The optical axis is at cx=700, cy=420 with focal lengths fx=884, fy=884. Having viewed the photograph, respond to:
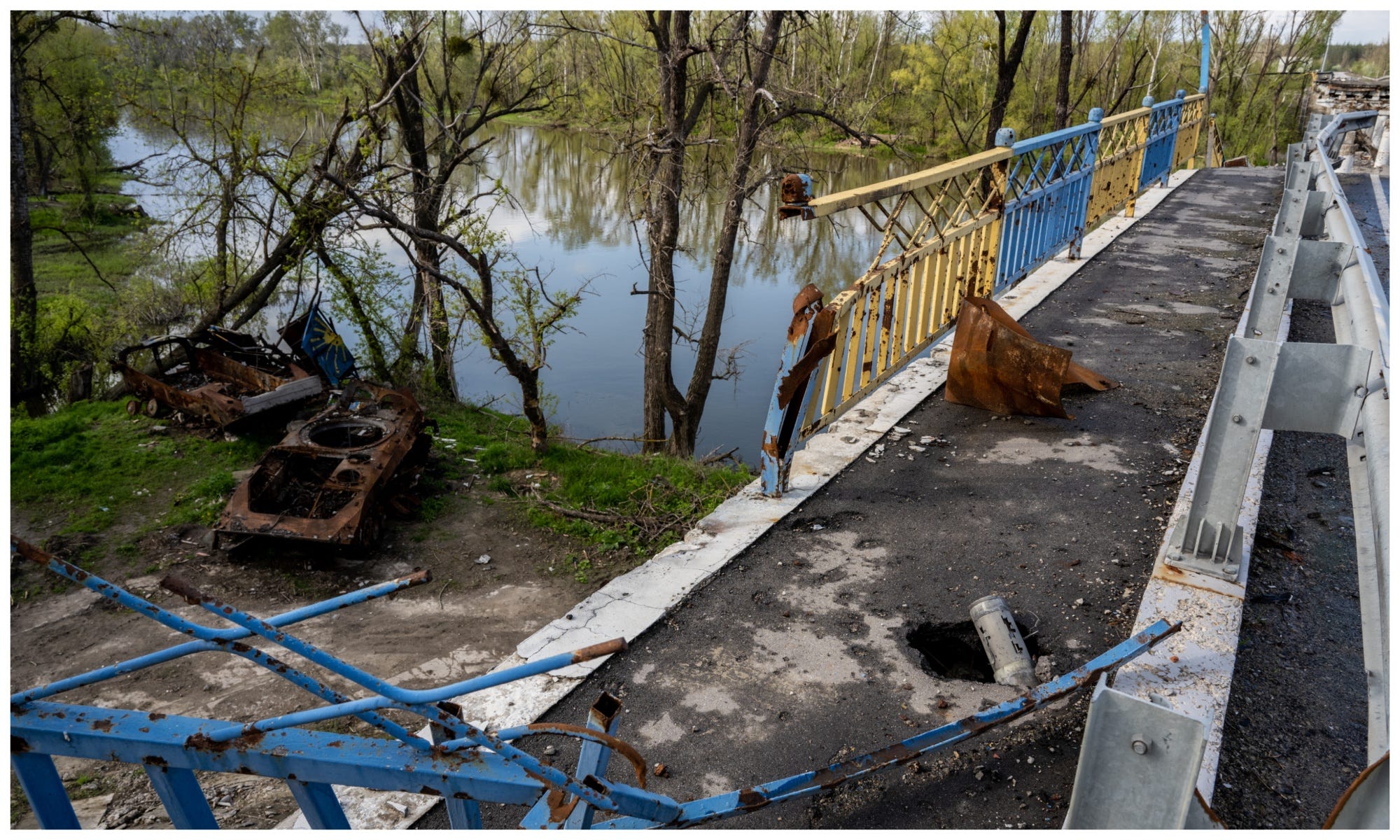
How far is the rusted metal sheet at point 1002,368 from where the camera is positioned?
539cm

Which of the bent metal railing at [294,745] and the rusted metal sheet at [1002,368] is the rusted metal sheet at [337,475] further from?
the bent metal railing at [294,745]

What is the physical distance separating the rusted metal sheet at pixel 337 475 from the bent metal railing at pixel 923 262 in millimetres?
3866

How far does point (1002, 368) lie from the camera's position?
551 cm

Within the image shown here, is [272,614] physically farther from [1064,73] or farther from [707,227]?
[707,227]

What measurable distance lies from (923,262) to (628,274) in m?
17.8

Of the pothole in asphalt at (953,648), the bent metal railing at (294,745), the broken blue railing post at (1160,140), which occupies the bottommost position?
the pothole in asphalt at (953,648)

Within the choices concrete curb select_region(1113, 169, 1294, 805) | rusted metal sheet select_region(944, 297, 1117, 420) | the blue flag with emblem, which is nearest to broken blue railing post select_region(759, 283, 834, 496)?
rusted metal sheet select_region(944, 297, 1117, 420)

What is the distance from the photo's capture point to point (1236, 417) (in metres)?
Result: 3.07

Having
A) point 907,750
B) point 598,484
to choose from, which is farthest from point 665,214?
point 907,750

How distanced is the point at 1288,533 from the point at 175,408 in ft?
35.6

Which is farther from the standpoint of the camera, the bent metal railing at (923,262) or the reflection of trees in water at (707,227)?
the reflection of trees in water at (707,227)

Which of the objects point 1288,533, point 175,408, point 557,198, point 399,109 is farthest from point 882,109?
point 1288,533

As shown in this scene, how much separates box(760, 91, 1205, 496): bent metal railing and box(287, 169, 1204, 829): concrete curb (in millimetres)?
258

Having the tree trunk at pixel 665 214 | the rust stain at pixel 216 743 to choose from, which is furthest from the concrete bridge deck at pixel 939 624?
the tree trunk at pixel 665 214
